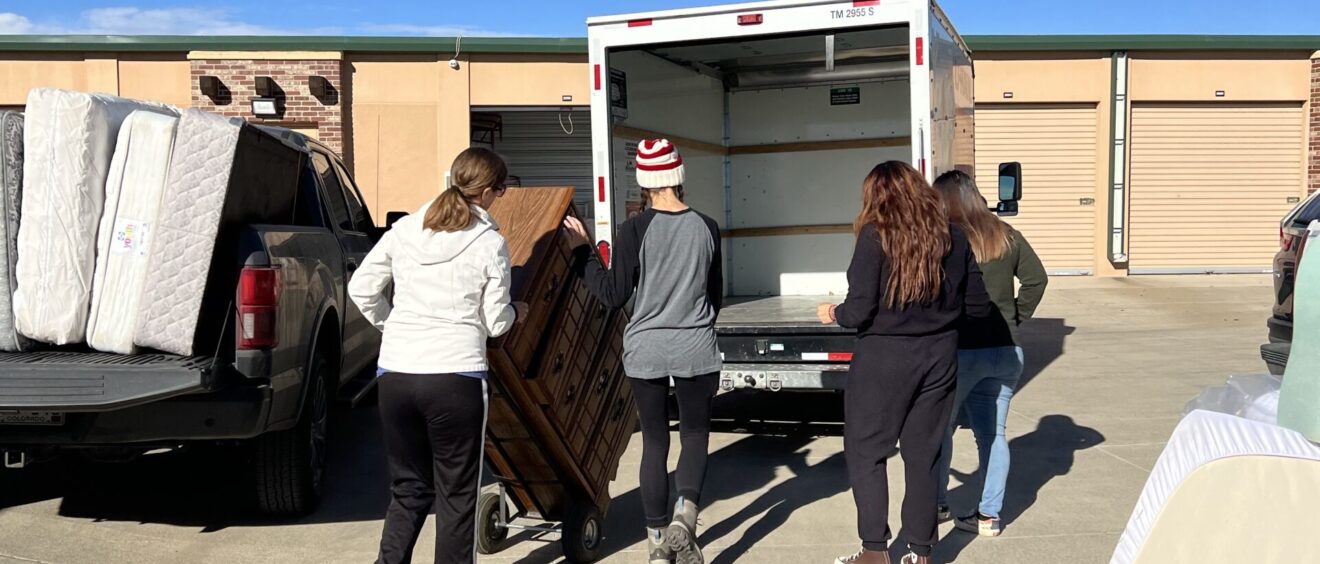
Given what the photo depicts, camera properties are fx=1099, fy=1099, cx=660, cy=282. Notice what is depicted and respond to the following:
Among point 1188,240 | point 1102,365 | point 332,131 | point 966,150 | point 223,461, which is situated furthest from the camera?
point 1188,240

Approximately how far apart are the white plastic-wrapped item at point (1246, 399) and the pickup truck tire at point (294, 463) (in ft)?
13.2

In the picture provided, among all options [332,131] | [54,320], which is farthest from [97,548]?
[332,131]

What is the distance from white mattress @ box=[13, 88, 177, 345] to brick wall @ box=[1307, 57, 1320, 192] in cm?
1821

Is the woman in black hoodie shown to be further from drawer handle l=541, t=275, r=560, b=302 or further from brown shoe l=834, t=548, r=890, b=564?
drawer handle l=541, t=275, r=560, b=302

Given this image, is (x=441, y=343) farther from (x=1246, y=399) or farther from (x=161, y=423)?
(x=1246, y=399)

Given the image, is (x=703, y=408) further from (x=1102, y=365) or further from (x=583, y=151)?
(x=583, y=151)

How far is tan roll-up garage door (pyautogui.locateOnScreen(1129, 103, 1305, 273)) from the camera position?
17641 millimetres

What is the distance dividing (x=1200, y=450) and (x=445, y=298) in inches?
90.8

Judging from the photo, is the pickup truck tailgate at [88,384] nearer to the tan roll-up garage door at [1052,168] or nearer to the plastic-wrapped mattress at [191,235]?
the plastic-wrapped mattress at [191,235]

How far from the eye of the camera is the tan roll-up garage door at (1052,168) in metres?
17.5

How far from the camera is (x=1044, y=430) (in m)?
7.43

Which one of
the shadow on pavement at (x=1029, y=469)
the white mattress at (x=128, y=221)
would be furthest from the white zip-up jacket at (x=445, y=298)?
the shadow on pavement at (x=1029, y=469)

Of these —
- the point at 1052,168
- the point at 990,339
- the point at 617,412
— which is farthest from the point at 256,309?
the point at 1052,168

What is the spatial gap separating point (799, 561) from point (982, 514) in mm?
959
